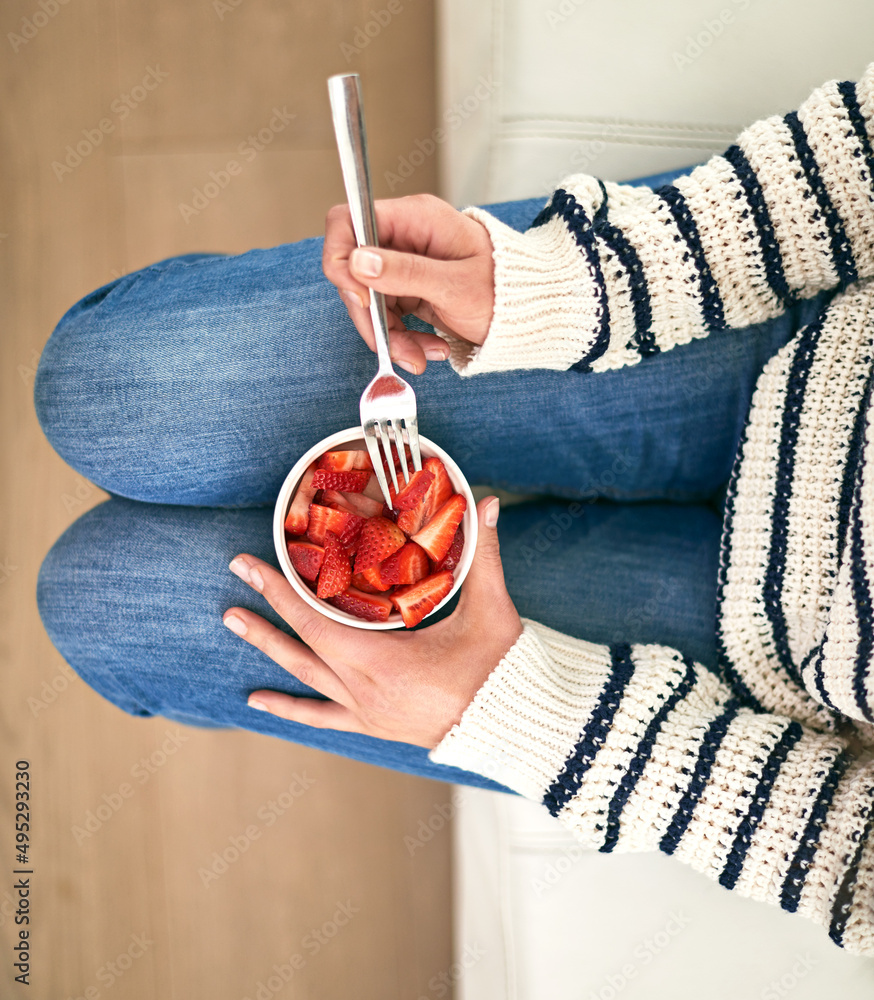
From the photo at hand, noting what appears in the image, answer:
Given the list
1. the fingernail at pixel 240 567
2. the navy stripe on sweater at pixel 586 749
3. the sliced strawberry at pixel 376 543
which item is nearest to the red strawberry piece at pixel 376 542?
the sliced strawberry at pixel 376 543

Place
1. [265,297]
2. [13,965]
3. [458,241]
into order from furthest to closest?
[13,965] → [265,297] → [458,241]

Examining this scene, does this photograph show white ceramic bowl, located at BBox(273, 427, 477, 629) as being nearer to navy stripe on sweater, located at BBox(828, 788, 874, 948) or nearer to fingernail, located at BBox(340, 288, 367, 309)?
fingernail, located at BBox(340, 288, 367, 309)

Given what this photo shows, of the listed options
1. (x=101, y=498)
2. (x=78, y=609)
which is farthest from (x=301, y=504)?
(x=101, y=498)

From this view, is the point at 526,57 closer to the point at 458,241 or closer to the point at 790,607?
the point at 458,241

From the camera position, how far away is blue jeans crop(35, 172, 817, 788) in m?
0.75

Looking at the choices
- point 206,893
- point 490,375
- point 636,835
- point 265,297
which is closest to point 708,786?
point 636,835

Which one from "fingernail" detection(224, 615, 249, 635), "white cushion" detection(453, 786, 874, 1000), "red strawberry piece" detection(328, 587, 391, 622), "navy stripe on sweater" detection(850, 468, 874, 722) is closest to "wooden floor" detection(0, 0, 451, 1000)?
"white cushion" detection(453, 786, 874, 1000)

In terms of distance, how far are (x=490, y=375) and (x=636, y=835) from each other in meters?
0.49

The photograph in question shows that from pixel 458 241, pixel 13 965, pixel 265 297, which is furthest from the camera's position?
pixel 13 965

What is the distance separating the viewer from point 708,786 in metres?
0.66

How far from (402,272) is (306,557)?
0.27 metres

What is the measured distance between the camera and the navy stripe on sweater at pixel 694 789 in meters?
0.66

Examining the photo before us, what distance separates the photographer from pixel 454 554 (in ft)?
2.17

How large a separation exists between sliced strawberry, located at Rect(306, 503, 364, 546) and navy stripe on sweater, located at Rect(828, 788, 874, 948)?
0.52 meters
